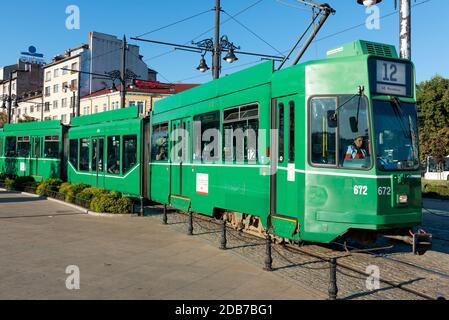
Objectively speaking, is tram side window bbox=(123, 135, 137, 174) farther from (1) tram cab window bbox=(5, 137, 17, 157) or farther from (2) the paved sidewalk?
(1) tram cab window bbox=(5, 137, 17, 157)

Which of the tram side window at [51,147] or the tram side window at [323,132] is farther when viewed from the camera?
the tram side window at [51,147]

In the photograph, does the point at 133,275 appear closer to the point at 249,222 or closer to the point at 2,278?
the point at 2,278

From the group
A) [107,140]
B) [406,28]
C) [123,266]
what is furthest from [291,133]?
[107,140]

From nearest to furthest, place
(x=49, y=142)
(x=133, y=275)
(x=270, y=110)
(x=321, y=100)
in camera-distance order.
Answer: (x=133, y=275) → (x=321, y=100) → (x=270, y=110) → (x=49, y=142)

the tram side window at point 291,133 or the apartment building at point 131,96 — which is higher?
the apartment building at point 131,96

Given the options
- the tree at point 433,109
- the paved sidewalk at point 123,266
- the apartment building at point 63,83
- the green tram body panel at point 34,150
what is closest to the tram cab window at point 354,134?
the paved sidewalk at point 123,266

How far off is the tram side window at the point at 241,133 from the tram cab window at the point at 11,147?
70.3ft

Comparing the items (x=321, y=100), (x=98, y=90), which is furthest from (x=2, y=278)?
(x=98, y=90)

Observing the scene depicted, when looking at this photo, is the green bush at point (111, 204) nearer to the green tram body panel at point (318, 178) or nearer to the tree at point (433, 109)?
the green tram body panel at point (318, 178)

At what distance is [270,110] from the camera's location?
9.36 metres

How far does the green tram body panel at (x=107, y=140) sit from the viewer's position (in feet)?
56.3

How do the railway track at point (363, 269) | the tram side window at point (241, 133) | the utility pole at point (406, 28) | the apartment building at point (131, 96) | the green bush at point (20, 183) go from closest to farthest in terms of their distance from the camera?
the railway track at point (363, 269), the tram side window at point (241, 133), the utility pole at point (406, 28), the green bush at point (20, 183), the apartment building at point (131, 96)
